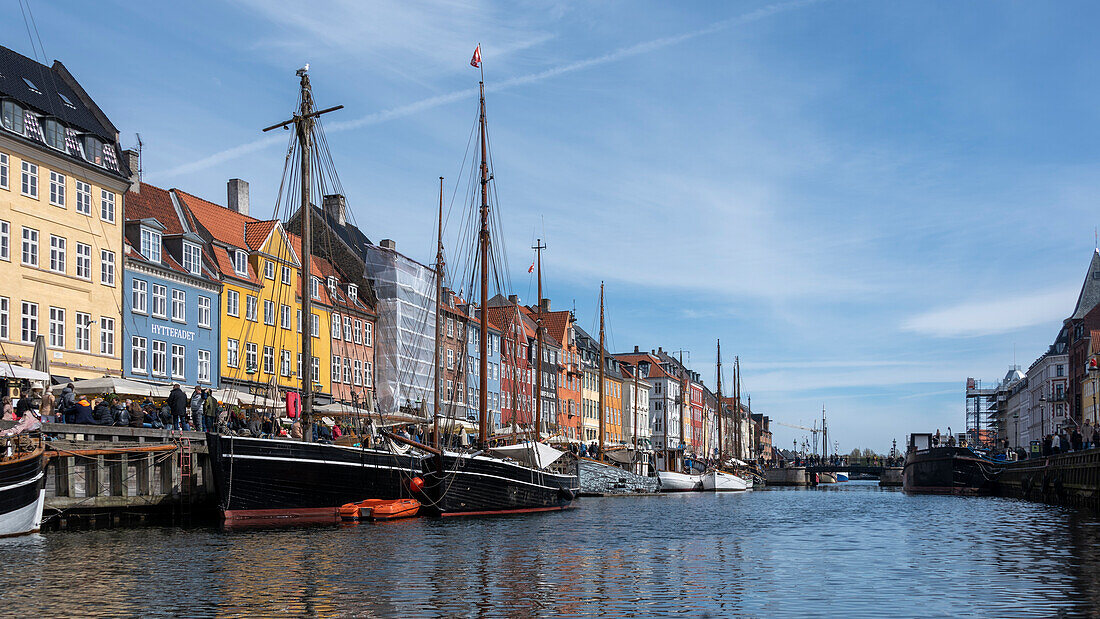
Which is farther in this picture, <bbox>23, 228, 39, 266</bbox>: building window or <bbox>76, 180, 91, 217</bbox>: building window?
<bbox>76, 180, 91, 217</bbox>: building window

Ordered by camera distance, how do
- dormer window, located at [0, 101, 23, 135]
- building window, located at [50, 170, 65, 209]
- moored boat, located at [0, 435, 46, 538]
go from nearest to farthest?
moored boat, located at [0, 435, 46, 538] < dormer window, located at [0, 101, 23, 135] < building window, located at [50, 170, 65, 209]

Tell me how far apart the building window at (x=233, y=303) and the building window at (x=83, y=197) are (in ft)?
37.9

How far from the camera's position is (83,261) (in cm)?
5247

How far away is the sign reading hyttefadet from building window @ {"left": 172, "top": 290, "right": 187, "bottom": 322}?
24.0 inches

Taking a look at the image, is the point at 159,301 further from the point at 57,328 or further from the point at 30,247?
the point at 30,247

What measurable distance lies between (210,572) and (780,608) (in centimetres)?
1150

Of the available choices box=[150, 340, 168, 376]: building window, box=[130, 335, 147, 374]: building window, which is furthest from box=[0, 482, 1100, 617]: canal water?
box=[150, 340, 168, 376]: building window

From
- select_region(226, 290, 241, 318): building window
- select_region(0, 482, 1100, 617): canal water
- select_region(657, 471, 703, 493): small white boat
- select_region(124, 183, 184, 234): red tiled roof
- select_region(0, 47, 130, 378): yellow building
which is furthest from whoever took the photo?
select_region(657, 471, 703, 493): small white boat

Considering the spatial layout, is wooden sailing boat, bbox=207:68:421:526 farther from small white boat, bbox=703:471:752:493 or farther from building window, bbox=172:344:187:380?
small white boat, bbox=703:471:752:493

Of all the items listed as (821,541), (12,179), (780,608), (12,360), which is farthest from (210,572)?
(12,179)

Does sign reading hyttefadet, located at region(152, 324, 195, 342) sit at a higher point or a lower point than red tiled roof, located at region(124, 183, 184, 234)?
lower

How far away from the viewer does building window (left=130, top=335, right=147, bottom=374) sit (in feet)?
180

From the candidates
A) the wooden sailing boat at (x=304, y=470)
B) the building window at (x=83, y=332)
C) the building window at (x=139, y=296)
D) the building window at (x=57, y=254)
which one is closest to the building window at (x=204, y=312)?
the building window at (x=139, y=296)

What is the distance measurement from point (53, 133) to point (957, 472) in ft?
240
